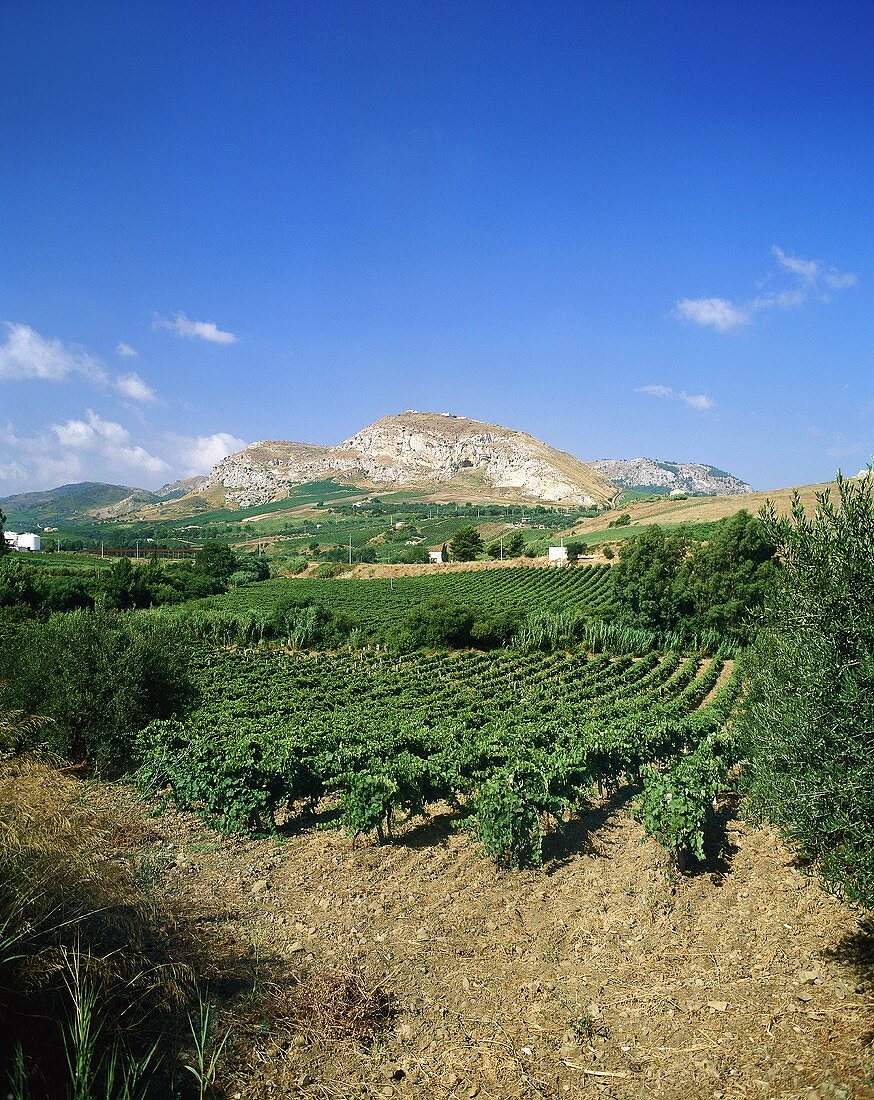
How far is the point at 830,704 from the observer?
726 centimetres

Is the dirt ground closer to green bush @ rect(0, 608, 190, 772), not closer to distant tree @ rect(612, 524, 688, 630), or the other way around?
green bush @ rect(0, 608, 190, 772)

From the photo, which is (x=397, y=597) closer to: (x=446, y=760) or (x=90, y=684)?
(x=90, y=684)

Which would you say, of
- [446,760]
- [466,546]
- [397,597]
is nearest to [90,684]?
[446,760]

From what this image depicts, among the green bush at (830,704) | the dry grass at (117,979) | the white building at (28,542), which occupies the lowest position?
the dry grass at (117,979)

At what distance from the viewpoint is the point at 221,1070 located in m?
5.84

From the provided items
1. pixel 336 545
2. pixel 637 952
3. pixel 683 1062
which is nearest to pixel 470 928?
pixel 637 952

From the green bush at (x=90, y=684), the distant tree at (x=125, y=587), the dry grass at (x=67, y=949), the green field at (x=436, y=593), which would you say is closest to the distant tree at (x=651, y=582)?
the green field at (x=436, y=593)

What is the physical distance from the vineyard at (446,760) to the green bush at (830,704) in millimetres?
3680

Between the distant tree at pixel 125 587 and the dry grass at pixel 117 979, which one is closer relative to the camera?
the dry grass at pixel 117 979

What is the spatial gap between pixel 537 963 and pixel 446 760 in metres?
5.83

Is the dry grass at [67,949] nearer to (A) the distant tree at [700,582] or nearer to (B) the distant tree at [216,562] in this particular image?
(A) the distant tree at [700,582]

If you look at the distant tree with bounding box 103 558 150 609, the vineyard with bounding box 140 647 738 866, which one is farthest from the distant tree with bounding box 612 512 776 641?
the distant tree with bounding box 103 558 150 609

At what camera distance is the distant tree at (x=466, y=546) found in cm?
10973

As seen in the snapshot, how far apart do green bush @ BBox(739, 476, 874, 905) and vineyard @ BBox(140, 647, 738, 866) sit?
368 cm
